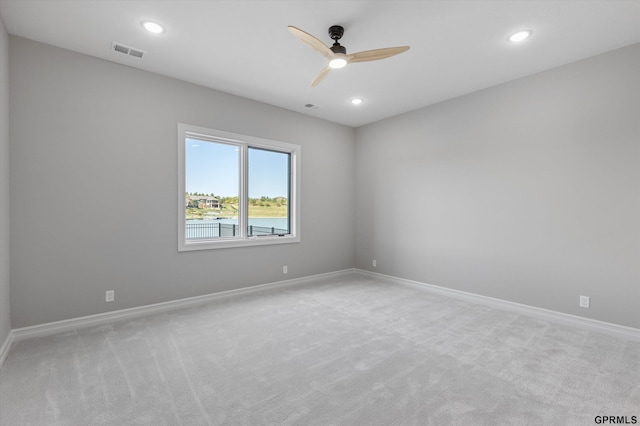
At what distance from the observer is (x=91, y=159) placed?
10.7ft

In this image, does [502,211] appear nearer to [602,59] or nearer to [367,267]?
[602,59]

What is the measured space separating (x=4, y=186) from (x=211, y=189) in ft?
6.80

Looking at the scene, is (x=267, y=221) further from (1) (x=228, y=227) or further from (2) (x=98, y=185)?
(2) (x=98, y=185)

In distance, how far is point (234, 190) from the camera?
457 centimetres

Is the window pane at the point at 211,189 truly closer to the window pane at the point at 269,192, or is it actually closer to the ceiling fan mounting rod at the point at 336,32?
the window pane at the point at 269,192

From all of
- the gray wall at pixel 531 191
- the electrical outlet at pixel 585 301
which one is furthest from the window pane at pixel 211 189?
the electrical outlet at pixel 585 301

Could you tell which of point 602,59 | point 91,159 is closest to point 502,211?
point 602,59

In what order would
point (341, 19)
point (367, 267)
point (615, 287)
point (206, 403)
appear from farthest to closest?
point (367, 267) < point (615, 287) < point (341, 19) < point (206, 403)

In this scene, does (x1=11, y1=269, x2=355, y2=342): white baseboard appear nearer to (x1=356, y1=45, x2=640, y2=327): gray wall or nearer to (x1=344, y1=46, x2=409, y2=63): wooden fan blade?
(x1=356, y1=45, x2=640, y2=327): gray wall

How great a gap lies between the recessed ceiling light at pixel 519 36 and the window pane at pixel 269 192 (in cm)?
345

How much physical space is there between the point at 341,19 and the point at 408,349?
3048 mm

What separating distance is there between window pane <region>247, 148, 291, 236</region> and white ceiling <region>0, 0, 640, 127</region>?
1.26 m

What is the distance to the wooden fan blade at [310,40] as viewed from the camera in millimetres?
2274

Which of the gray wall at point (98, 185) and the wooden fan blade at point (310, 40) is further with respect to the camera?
the gray wall at point (98, 185)
